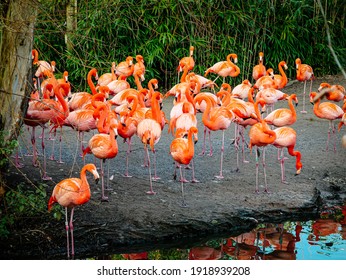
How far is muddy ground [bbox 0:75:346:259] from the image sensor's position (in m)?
5.80

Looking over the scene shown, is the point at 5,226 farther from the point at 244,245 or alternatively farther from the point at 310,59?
the point at 310,59

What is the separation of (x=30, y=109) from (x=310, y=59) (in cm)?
683

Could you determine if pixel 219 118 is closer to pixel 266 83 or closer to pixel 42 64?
pixel 42 64

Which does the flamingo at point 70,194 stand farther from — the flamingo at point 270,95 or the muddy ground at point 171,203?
the flamingo at point 270,95

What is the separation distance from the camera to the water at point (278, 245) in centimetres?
586

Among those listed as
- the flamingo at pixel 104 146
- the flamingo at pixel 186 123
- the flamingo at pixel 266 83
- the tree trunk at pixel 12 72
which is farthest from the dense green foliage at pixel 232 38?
the tree trunk at pixel 12 72

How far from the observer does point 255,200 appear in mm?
6719

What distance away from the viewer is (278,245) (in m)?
6.19

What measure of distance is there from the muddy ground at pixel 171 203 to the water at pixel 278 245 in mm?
95

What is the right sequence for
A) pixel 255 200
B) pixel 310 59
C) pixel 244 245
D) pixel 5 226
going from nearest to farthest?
pixel 5 226 < pixel 244 245 < pixel 255 200 < pixel 310 59

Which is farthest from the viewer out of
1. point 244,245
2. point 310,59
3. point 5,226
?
point 310,59

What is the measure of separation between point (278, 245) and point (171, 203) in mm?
1013

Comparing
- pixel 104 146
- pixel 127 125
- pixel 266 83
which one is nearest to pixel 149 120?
pixel 127 125

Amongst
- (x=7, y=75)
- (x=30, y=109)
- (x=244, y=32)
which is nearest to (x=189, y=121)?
(x=30, y=109)
